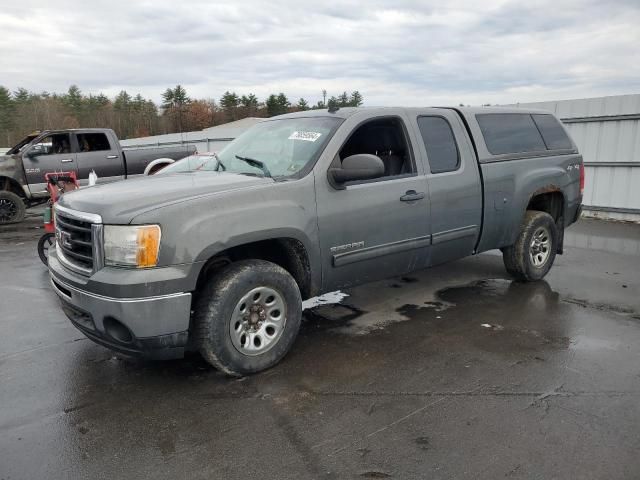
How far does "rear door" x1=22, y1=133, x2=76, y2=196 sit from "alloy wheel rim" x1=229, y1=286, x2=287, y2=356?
9.50 meters

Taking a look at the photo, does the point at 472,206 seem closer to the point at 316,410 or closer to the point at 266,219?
the point at 266,219

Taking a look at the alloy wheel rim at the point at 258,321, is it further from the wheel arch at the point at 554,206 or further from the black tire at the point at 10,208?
the black tire at the point at 10,208

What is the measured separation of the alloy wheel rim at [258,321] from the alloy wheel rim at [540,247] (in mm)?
3524

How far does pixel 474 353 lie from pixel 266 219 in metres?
2.01

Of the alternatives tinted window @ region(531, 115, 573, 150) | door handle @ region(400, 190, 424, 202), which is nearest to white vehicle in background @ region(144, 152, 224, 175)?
door handle @ region(400, 190, 424, 202)

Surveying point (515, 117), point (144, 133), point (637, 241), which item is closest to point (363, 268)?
point (515, 117)

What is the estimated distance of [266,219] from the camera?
11.9 feet

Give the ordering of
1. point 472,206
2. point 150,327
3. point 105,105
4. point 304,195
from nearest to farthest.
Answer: point 150,327 → point 304,195 → point 472,206 → point 105,105

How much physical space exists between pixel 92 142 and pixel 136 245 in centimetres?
979


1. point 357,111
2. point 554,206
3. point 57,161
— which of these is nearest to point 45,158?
point 57,161

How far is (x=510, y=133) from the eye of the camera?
18.6 feet

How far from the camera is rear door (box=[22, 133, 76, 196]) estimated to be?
11.2 meters

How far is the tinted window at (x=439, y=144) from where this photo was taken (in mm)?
4816

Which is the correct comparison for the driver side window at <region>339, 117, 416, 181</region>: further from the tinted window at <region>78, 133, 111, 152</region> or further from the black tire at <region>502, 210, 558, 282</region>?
the tinted window at <region>78, 133, 111, 152</region>
